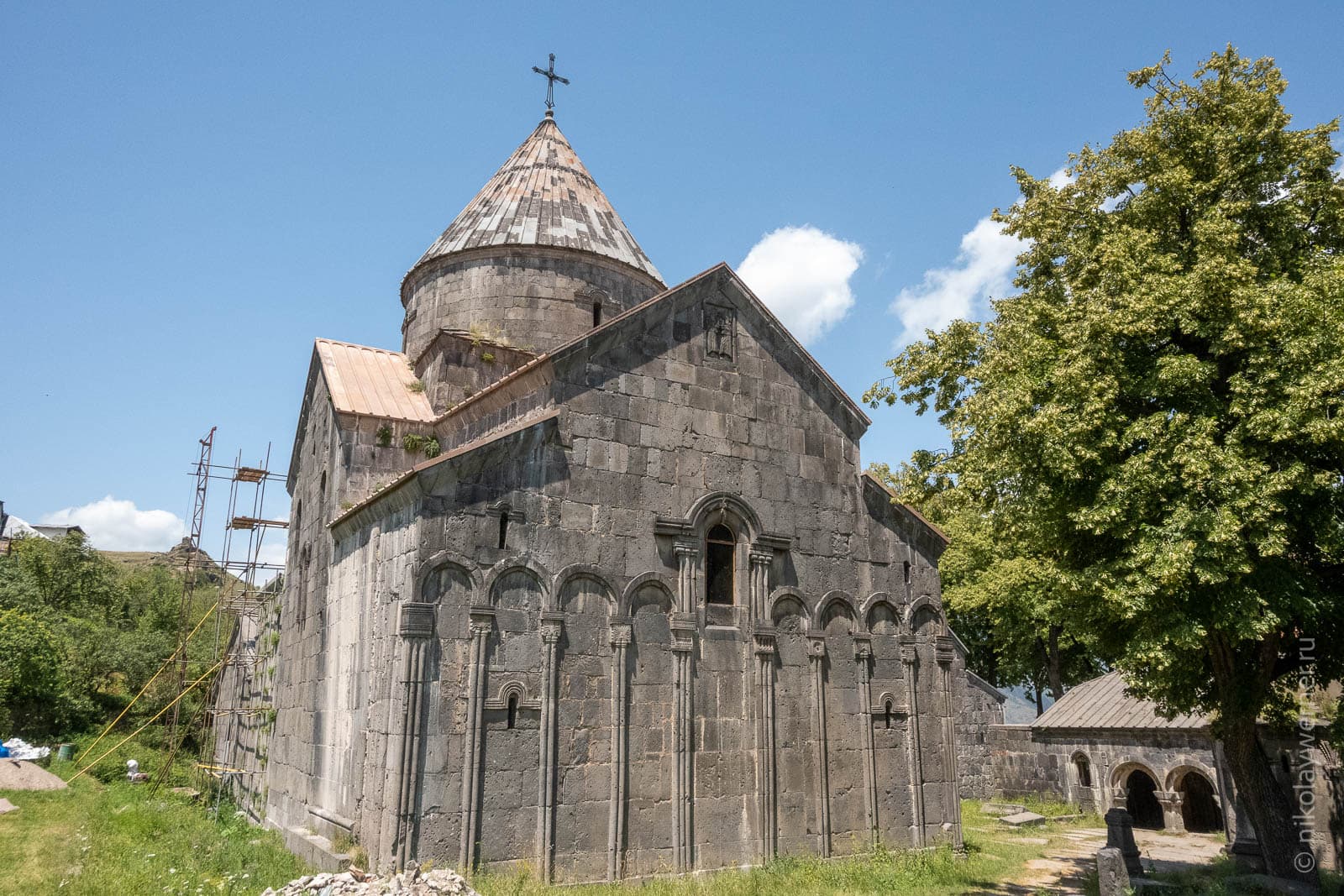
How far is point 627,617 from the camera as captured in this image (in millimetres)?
9922

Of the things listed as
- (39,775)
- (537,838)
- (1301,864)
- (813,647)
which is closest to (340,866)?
(537,838)

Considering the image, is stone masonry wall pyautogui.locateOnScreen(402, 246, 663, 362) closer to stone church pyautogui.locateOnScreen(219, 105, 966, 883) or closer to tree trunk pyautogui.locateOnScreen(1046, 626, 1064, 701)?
stone church pyautogui.locateOnScreen(219, 105, 966, 883)

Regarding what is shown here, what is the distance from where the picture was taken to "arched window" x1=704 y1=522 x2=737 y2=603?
10797mm

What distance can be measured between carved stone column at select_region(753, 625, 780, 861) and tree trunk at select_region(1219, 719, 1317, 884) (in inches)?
197

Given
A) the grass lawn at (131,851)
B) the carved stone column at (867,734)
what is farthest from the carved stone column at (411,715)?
the carved stone column at (867,734)

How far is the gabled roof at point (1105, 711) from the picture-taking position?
17.6 meters

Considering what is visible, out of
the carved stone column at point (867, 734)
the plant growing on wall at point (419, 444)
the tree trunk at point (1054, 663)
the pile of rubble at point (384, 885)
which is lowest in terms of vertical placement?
the pile of rubble at point (384, 885)

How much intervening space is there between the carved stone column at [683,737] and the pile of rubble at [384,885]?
2625 mm

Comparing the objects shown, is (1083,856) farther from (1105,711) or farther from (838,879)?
(1105,711)

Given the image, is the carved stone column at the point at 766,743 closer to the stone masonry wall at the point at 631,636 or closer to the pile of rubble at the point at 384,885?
the stone masonry wall at the point at 631,636

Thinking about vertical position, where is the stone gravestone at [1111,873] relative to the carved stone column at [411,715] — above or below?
below

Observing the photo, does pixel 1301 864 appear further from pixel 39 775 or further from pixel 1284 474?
pixel 39 775

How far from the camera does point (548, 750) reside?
29.8ft

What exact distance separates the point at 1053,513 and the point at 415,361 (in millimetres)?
9566
